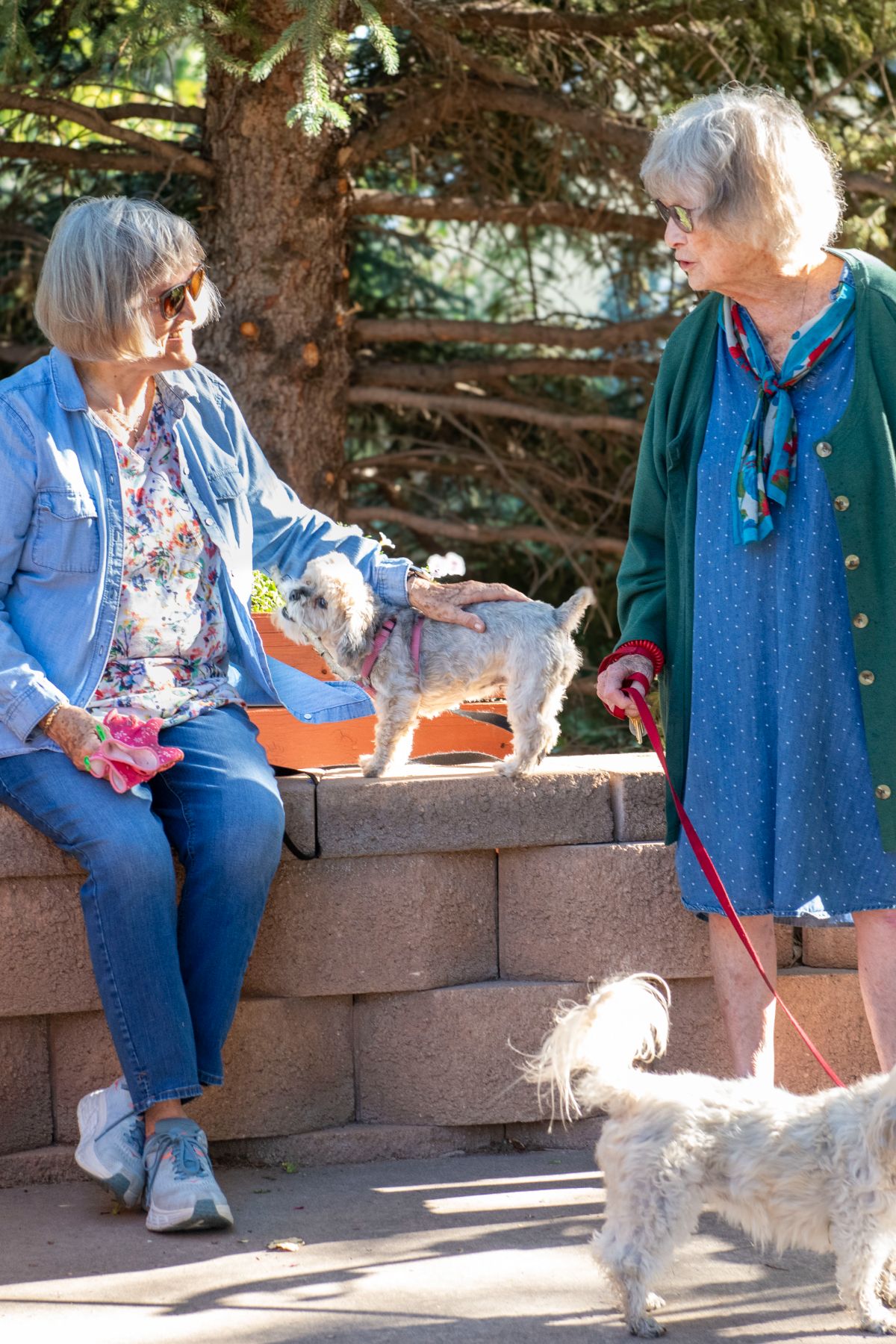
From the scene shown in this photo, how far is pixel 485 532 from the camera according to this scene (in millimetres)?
7254

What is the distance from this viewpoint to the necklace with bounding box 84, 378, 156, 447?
3439 millimetres

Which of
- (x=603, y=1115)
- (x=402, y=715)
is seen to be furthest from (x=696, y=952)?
(x=402, y=715)

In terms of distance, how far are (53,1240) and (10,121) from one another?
16.9 feet

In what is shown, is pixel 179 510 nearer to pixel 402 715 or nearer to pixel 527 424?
pixel 402 715

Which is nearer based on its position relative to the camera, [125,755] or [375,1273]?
[375,1273]

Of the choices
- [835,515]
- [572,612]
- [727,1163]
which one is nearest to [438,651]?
[572,612]

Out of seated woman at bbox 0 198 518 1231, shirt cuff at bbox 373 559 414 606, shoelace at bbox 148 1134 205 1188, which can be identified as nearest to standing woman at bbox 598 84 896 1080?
shirt cuff at bbox 373 559 414 606

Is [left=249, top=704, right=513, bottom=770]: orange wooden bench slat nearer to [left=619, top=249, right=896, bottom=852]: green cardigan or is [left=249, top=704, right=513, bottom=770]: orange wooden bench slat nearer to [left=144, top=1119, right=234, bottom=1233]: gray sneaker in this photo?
[left=619, top=249, right=896, bottom=852]: green cardigan

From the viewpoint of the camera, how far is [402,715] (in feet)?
12.3

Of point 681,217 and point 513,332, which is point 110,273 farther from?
point 513,332

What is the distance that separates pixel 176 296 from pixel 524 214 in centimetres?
400

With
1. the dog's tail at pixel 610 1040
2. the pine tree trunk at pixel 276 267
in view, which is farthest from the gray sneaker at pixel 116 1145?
the pine tree trunk at pixel 276 267

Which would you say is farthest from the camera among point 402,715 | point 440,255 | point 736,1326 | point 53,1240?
point 440,255

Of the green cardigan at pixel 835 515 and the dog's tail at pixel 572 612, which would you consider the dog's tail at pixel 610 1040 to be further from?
the dog's tail at pixel 572 612
